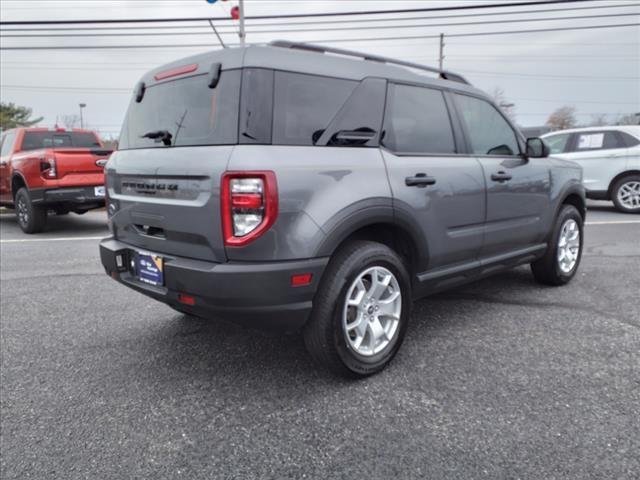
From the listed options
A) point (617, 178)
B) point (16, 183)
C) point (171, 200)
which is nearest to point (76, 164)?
point (16, 183)

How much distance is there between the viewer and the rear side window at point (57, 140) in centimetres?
899

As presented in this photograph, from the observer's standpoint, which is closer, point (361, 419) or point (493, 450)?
point (493, 450)

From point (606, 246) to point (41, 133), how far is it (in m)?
9.70

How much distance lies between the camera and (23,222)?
27.7 ft

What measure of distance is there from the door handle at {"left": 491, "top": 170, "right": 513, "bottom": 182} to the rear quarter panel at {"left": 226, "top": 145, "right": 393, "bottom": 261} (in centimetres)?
128

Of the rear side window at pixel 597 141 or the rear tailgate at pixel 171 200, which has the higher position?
the rear side window at pixel 597 141

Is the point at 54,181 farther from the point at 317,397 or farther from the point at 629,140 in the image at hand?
the point at 629,140

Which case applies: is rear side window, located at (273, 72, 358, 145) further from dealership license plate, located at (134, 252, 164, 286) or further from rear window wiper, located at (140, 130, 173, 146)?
dealership license plate, located at (134, 252, 164, 286)

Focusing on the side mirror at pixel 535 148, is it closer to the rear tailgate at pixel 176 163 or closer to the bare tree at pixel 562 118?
the rear tailgate at pixel 176 163

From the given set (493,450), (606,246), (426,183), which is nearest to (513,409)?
(493,450)

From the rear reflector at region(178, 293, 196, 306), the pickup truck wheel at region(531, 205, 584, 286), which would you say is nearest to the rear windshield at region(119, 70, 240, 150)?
the rear reflector at region(178, 293, 196, 306)

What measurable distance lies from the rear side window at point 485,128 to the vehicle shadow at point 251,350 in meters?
1.29

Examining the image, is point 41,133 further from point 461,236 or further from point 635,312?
point 635,312

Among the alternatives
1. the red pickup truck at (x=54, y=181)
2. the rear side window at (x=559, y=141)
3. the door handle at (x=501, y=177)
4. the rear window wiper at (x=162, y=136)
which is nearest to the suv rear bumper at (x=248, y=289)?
the rear window wiper at (x=162, y=136)
